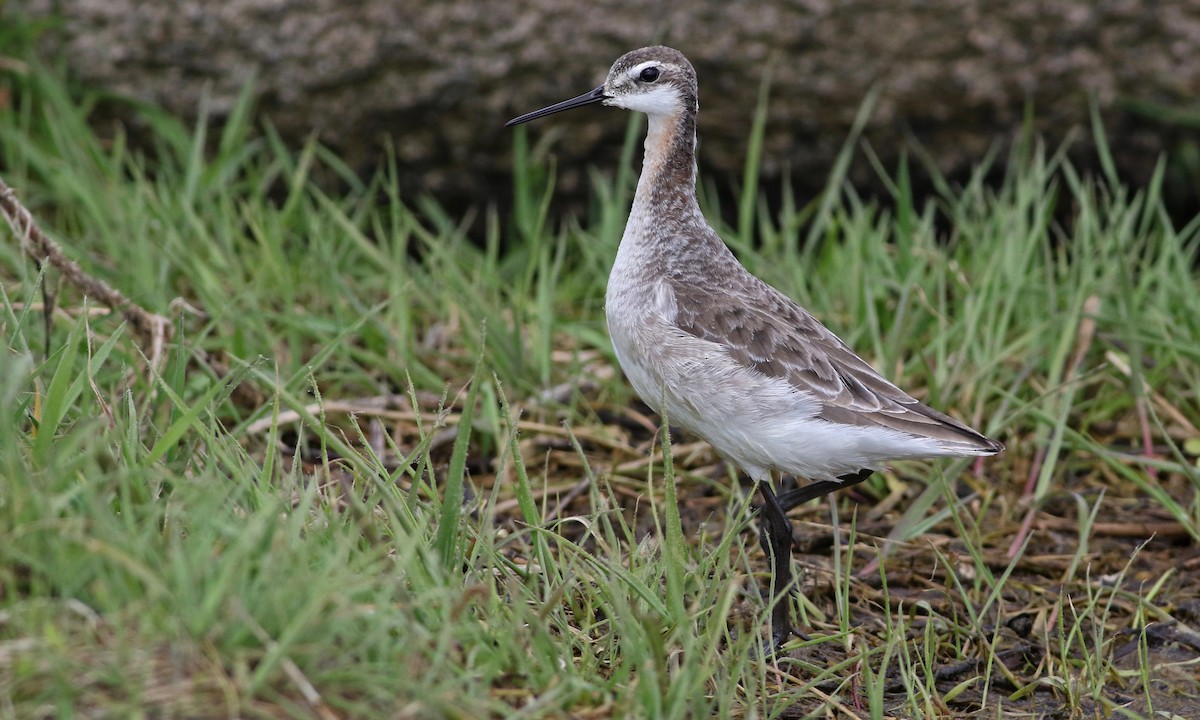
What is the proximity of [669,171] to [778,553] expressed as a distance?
4.10 ft

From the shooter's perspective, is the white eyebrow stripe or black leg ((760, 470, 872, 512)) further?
the white eyebrow stripe

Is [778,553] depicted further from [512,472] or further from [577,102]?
[577,102]

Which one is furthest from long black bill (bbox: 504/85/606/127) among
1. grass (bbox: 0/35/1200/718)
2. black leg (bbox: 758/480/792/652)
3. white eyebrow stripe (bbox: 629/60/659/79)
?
black leg (bbox: 758/480/792/652)

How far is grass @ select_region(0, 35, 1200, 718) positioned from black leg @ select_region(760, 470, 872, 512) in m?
0.21

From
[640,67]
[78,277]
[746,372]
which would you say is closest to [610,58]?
[640,67]

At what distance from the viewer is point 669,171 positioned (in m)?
4.21

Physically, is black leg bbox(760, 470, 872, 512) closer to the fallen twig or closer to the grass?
the grass

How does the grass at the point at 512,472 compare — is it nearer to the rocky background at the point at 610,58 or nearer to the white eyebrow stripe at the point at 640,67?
the rocky background at the point at 610,58

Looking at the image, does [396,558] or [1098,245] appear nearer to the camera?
[396,558]

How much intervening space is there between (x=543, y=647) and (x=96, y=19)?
4040 millimetres

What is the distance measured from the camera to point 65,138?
543 cm

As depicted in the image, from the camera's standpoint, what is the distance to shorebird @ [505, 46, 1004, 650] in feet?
11.8

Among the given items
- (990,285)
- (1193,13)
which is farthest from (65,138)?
(1193,13)

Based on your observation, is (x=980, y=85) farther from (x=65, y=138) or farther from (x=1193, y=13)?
(x=65, y=138)
